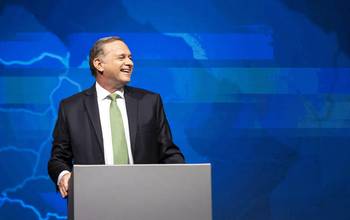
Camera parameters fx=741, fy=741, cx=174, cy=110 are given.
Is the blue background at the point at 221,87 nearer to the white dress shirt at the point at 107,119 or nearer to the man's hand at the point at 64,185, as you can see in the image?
the white dress shirt at the point at 107,119

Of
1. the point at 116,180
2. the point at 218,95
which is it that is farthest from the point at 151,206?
the point at 218,95

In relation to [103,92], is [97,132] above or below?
below

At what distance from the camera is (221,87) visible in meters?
5.05

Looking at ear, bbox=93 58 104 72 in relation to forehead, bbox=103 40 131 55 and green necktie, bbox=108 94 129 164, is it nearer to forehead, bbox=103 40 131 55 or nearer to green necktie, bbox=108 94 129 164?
forehead, bbox=103 40 131 55

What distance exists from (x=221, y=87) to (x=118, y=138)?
1.61 meters

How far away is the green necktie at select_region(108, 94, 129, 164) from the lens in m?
3.56

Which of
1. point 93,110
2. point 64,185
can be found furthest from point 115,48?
point 64,185

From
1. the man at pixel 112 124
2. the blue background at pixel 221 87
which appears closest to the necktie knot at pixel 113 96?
the man at pixel 112 124

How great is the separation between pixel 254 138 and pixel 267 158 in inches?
6.6

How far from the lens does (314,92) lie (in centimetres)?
511

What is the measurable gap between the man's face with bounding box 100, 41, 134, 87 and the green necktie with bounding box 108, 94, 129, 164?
147mm

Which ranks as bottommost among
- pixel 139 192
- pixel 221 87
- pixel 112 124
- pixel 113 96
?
pixel 139 192

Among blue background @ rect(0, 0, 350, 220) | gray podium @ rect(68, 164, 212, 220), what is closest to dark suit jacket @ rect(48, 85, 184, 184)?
gray podium @ rect(68, 164, 212, 220)

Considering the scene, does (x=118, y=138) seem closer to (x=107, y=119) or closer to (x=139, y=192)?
(x=107, y=119)
